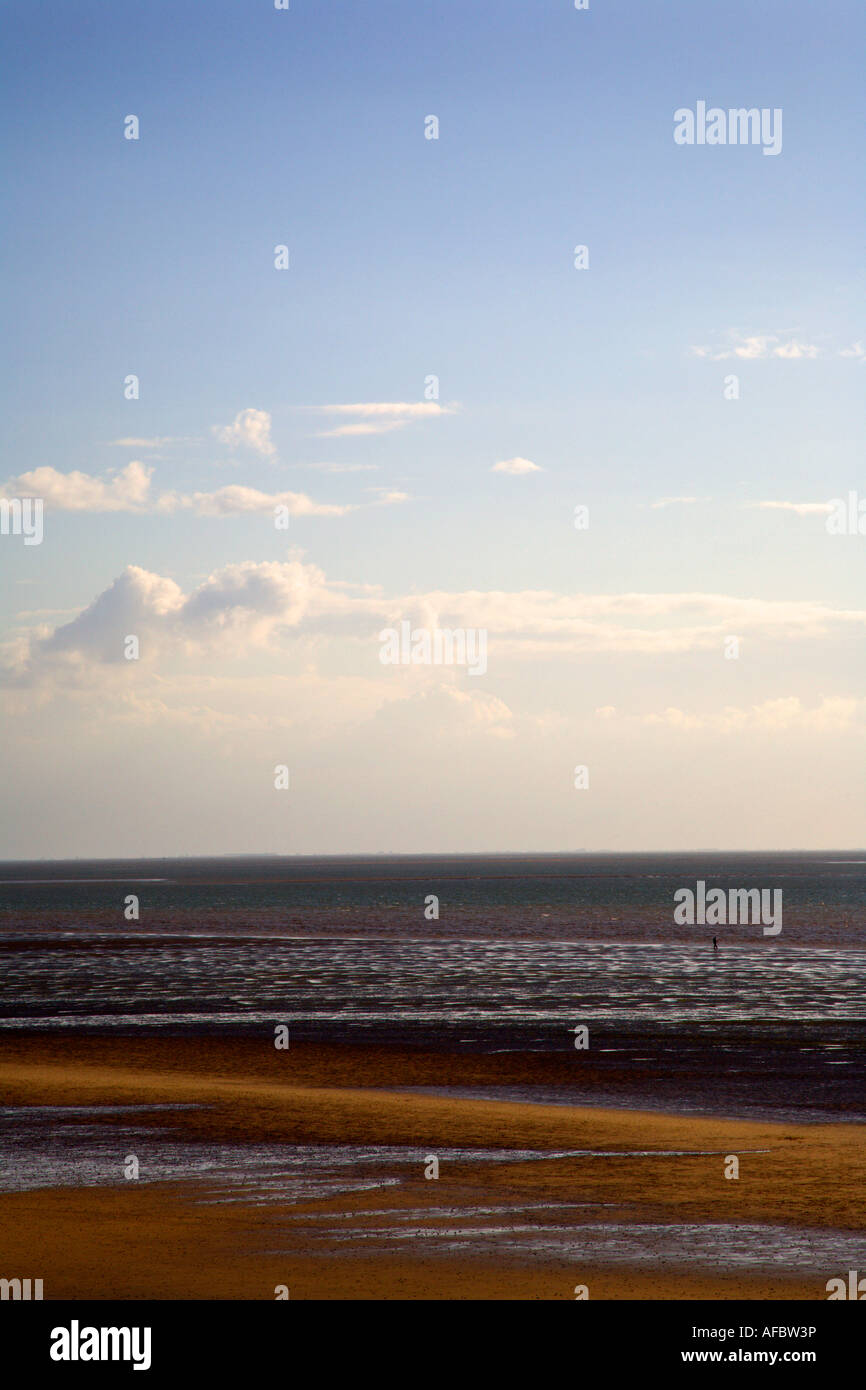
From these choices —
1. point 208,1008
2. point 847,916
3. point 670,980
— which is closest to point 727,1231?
point 208,1008

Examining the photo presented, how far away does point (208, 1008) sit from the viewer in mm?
48625

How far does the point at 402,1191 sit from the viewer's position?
20188 millimetres

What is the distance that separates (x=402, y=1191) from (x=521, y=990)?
115 feet

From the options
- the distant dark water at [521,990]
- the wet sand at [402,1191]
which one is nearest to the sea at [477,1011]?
the distant dark water at [521,990]

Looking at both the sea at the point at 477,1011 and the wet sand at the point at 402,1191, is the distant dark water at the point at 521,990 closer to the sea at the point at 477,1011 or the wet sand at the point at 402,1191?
the sea at the point at 477,1011

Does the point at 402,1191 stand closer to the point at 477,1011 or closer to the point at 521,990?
the point at 477,1011

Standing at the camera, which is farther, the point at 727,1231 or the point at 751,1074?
the point at 751,1074

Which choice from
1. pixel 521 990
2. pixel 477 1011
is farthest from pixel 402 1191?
pixel 521 990

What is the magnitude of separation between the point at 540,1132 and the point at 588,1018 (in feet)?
65.1

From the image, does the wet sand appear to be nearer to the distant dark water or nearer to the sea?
the sea

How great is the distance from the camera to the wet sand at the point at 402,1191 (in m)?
15.5

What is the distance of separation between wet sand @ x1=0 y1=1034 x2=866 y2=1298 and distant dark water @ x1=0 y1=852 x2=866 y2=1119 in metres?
3.70
